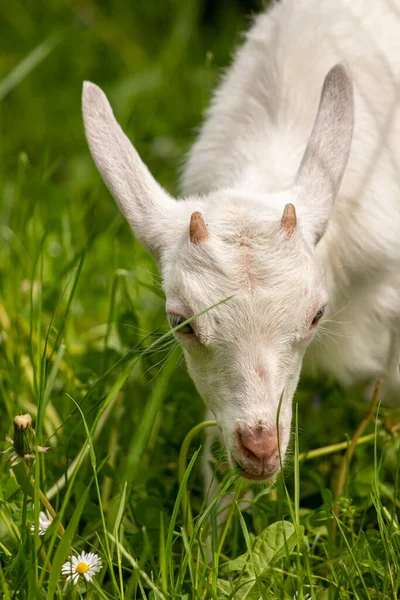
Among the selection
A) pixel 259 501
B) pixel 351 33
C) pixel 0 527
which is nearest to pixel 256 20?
pixel 351 33

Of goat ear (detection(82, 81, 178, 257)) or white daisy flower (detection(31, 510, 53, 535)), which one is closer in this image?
white daisy flower (detection(31, 510, 53, 535))

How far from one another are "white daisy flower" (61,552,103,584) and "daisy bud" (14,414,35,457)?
0.31 meters

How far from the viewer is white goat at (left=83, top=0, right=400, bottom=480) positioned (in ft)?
8.27

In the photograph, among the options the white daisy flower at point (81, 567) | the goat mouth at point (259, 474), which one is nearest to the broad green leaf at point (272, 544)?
the goat mouth at point (259, 474)

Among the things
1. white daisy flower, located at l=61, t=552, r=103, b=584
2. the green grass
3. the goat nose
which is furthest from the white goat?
white daisy flower, located at l=61, t=552, r=103, b=584

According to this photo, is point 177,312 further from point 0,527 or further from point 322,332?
point 0,527

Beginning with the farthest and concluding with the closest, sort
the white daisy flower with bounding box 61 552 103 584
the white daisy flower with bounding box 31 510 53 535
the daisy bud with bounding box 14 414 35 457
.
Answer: the white daisy flower with bounding box 31 510 53 535, the white daisy flower with bounding box 61 552 103 584, the daisy bud with bounding box 14 414 35 457

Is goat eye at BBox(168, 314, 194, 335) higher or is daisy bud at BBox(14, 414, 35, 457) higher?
daisy bud at BBox(14, 414, 35, 457)

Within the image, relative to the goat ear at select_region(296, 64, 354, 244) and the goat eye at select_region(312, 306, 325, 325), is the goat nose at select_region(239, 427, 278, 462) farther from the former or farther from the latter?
the goat ear at select_region(296, 64, 354, 244)

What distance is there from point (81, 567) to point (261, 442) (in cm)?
55

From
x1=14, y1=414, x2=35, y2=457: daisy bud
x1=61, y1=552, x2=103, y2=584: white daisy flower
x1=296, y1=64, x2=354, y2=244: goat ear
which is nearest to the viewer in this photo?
x1=14, y1=414, x2=35, y2=457: daisy bud

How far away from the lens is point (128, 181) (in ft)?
9.46

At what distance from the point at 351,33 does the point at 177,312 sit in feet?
4.63

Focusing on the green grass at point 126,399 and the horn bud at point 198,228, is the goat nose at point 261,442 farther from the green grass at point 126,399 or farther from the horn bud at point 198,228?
the horn bud at point 198,228
